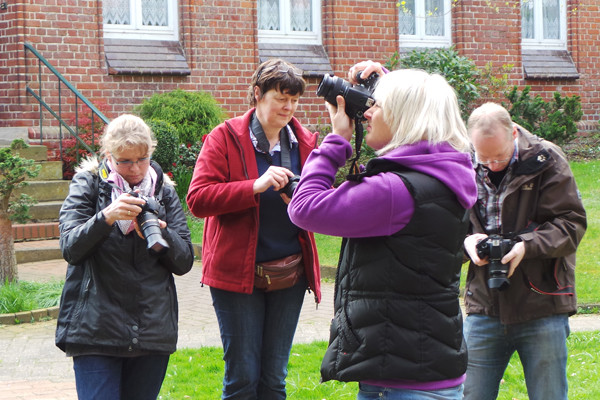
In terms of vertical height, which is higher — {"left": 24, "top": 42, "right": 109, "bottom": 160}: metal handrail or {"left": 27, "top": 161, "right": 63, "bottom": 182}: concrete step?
{"left": 24, "top": 42, "right": 109, "bottom": 160}: metal handrail

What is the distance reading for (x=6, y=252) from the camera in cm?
841

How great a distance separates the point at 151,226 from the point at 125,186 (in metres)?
0.35

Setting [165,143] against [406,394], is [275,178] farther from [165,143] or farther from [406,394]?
[165,143]

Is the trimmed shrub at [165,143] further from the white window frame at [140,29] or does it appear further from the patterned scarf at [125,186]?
the patterned scarf at [125,186]

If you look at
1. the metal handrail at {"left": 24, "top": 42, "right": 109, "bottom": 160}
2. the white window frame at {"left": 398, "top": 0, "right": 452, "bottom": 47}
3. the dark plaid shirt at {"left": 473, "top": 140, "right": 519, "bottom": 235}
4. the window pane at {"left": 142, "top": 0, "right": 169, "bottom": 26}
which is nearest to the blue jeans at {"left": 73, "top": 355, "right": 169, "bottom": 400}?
the dark plaid shirt at {"left": 473, "top": 140, "right": 519, "bottom": 235}

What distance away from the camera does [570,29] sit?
18.8 meters

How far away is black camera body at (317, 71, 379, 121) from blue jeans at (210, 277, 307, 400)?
1279 millimetres

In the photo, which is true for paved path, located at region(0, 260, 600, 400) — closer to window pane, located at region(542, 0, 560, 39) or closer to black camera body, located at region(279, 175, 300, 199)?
black camera body, located at region(279, 175, 300, 199)

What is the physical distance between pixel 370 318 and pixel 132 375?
1378 mm

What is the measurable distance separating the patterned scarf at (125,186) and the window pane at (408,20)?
1383 centimetres

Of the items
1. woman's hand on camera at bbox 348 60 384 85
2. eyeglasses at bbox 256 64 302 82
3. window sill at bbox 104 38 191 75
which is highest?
window sill at bbox 104 38 191 75

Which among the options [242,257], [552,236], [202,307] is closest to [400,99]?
[552,236]

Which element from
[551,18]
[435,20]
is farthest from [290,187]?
[551,18]

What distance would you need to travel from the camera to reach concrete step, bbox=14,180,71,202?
11672mm
